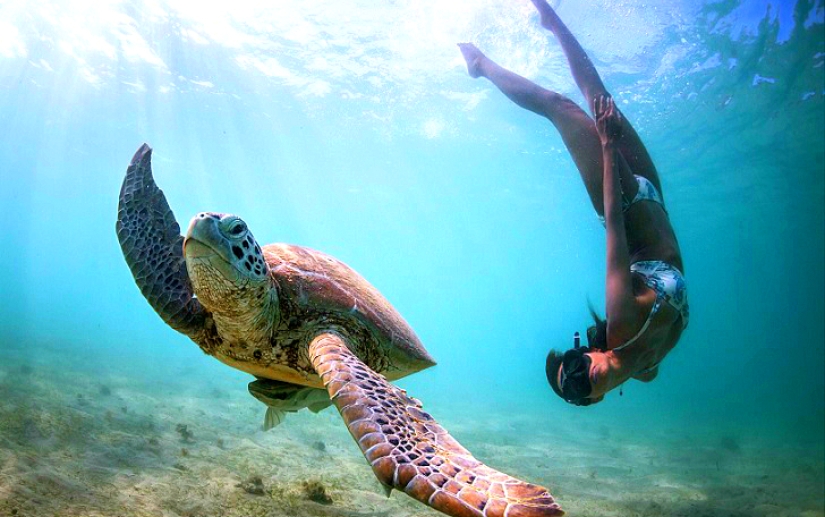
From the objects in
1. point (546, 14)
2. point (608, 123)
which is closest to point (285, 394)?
point (608, 123)

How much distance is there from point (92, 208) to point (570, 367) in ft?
219

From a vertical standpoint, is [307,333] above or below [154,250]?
below

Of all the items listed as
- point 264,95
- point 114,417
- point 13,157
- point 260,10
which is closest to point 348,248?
point 13,157

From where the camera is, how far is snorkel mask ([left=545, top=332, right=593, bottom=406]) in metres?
3.63

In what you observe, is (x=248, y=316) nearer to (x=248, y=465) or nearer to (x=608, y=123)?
(x=608, y=123)

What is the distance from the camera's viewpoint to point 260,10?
51.7 feet

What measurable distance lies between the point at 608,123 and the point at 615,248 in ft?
3.99

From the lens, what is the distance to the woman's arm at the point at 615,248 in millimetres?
3705

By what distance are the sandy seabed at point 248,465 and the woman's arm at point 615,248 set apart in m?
3.46

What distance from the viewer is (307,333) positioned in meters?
3.43

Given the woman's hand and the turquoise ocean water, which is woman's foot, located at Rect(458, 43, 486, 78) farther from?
the turquoise ocean water

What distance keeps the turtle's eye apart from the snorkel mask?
291 cm

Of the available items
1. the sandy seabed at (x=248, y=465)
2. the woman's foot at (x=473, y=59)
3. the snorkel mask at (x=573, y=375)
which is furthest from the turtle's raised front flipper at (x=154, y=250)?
the woman's foot at (x=473, y=59)

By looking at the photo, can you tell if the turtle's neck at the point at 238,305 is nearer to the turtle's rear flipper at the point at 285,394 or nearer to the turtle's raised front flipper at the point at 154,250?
the turtle's raised front flipper at the point at 154,250
